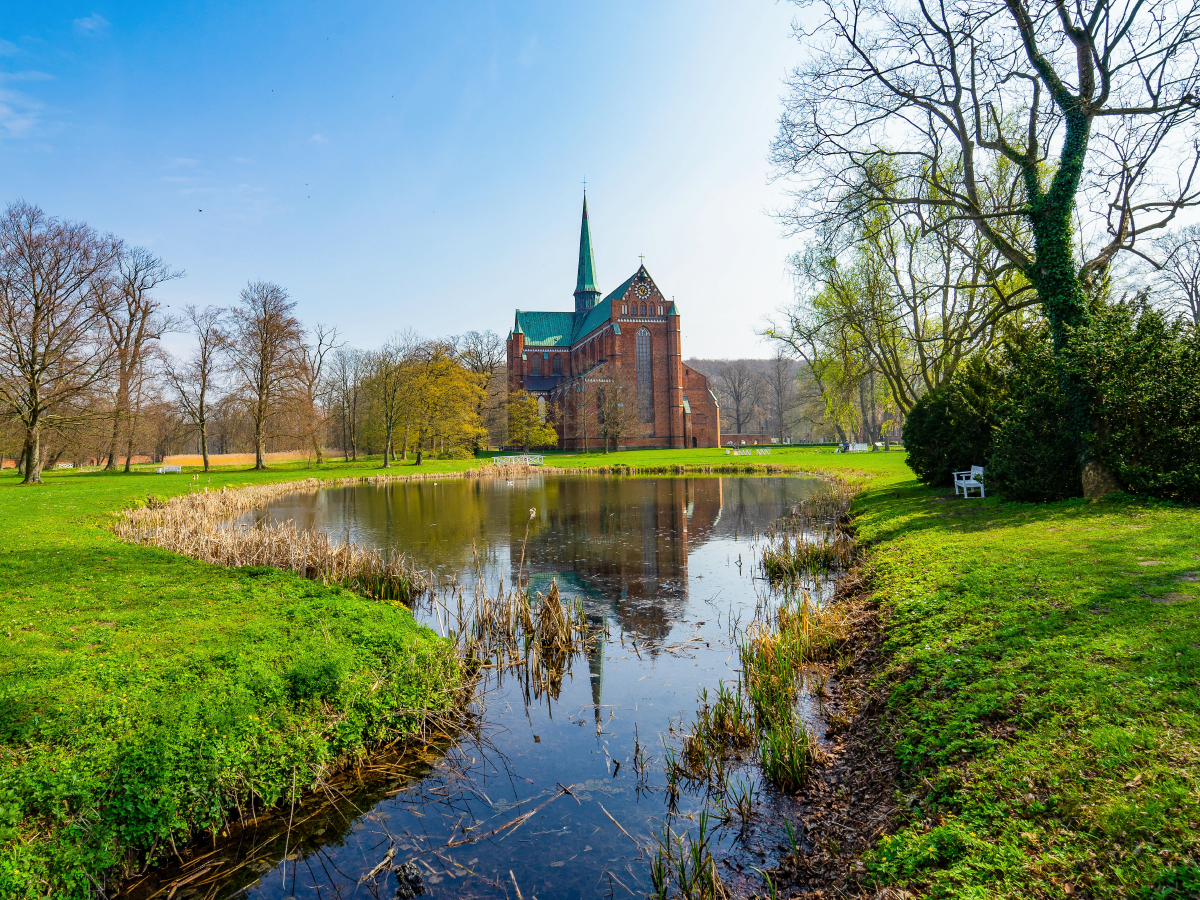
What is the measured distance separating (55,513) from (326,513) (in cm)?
760

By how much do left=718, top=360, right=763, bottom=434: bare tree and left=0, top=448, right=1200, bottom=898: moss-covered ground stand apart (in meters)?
88.3

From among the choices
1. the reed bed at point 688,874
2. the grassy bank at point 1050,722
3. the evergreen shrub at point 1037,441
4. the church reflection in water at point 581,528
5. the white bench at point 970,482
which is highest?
the evergreen shrub at point 1037,441

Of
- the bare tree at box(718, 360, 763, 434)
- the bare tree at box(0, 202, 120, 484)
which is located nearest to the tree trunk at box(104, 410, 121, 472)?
the bare tree at box(0, 202, 120, 484)

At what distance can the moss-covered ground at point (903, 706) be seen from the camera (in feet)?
10.2

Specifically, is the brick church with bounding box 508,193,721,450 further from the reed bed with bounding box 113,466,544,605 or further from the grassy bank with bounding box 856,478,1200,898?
the grassy bank with bounding box 856,478,1200,898

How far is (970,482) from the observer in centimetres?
1449

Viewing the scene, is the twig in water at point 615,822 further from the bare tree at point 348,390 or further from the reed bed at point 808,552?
the bare tree at point 348,390

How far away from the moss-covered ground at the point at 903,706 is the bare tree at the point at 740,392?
88.3 meters

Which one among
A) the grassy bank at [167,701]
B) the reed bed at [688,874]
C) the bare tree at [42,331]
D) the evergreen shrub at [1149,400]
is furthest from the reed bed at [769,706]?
the bare tree at [42,331]

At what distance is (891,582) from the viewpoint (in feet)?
27.4

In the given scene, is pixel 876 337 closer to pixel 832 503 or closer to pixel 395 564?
pixel 832 503

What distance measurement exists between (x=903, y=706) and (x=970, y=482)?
1132 centimetres

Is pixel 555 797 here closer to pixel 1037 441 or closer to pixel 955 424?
pixel 1037 441

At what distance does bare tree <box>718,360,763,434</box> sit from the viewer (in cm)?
9556
